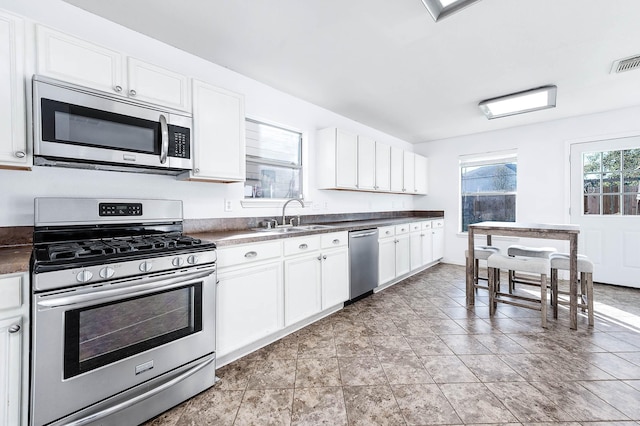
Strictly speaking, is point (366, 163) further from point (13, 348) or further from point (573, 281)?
point (13, 348)

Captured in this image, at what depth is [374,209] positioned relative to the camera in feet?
15.7

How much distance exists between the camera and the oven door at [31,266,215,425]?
122cm

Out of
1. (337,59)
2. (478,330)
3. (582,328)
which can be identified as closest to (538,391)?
(478,330)

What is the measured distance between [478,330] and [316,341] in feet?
4.97

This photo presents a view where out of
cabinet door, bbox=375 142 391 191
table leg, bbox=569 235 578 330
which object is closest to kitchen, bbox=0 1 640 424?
cabinet door, bbox=375 142 391 191

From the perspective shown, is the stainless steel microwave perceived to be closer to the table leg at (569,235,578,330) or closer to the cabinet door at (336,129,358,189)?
the cabinet door at (336,129,358,189)

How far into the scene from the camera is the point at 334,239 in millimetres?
2873

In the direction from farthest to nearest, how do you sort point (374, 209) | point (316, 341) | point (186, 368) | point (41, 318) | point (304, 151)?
point (374, 209), point (304, 151), point (316, 341), point (186, 368), point (41, 318)

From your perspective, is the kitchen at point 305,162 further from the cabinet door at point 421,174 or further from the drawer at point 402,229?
the drawer at point 402,229

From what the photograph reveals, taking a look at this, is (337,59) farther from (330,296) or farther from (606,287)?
(606,287)

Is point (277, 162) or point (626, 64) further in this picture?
point (277, 162)

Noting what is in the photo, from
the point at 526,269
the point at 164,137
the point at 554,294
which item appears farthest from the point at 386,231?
the point at 164,137

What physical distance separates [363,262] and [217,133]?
2.09 m

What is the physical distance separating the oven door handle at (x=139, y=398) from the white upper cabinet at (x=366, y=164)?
2.80 metres
